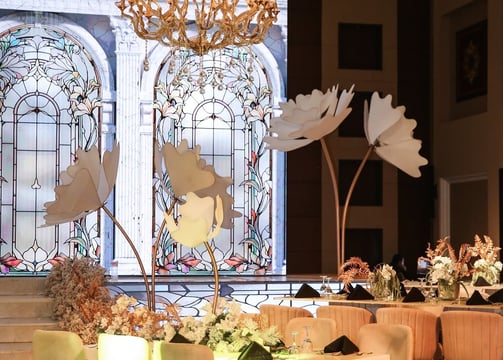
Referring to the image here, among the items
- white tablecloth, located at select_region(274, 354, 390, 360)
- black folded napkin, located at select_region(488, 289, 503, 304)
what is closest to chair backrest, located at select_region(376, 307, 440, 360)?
black folded napkin, located at select_region(488, 289, 503, 304)

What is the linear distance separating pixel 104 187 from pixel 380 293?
3.34 metres

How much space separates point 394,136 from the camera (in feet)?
29.9

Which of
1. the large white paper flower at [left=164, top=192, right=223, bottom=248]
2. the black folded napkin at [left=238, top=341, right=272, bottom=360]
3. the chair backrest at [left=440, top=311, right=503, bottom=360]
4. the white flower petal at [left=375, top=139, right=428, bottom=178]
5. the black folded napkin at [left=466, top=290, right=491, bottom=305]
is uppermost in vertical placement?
the white flower petal at [left=375, top=139, right=428, bottom=178]

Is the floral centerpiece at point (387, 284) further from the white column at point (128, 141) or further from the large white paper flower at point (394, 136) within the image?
the white column at point (128, 141)

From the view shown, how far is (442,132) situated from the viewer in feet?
44.2

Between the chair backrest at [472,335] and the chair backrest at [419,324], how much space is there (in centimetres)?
11

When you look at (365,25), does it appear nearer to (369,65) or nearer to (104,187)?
(369,65)

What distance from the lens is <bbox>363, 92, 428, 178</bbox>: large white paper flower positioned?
9047 millimetres

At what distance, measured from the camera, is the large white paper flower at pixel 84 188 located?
5676mm

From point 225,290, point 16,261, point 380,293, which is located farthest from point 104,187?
point 16,261

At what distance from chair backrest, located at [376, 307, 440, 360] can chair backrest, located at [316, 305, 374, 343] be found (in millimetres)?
143

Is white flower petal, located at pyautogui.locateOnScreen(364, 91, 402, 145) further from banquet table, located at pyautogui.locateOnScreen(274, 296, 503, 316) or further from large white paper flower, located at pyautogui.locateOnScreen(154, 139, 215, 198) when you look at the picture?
large white paper flower, located at pyautogui.locateOnScreen(154, 139, 215, 198)

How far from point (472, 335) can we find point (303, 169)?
6203mm

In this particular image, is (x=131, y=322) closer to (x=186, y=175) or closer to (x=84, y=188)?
(x=84, y=188)
